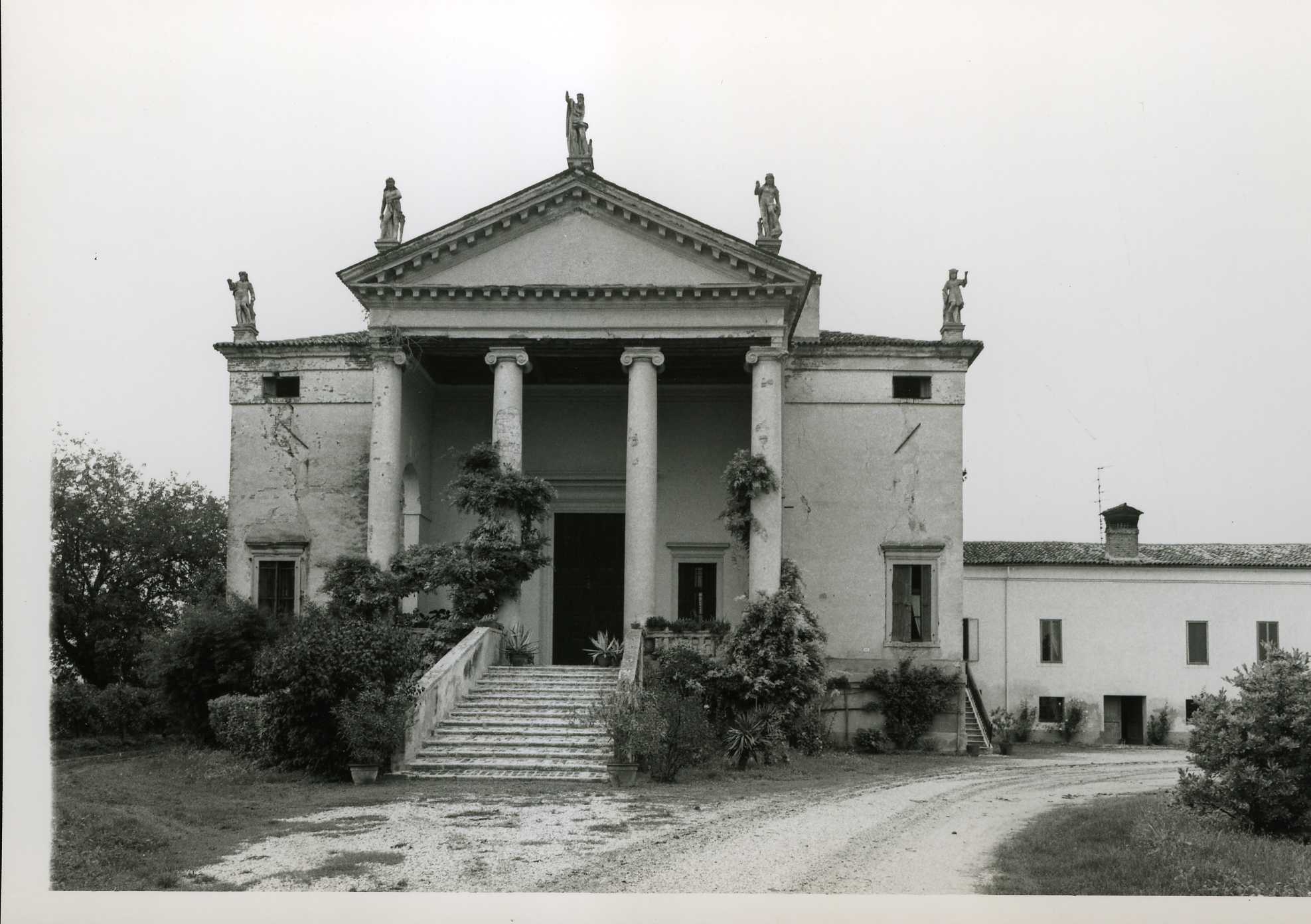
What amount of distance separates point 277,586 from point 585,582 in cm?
730

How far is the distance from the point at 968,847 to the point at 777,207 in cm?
1700

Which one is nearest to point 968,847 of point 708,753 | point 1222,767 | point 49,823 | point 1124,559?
point 1222,767

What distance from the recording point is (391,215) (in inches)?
1142

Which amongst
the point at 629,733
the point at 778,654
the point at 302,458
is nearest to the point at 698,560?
the point at 778,654

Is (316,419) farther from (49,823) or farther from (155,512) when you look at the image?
(49,823)

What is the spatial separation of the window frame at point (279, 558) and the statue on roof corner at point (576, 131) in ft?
36.5

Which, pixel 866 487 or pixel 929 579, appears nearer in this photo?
pixel 929 579

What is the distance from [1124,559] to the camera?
40875mm

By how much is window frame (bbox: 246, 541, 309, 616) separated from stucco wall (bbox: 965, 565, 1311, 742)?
2106 centimetres

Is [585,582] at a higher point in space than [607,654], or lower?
higher

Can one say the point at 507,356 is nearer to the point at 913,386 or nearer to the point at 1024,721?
the point at 913,386

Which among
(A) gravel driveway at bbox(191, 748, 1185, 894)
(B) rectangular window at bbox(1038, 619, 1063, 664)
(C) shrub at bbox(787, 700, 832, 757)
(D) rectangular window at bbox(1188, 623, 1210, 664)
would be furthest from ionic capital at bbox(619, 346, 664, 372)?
(D) rectangular window at bbox(1188, 623, 1210, 664)

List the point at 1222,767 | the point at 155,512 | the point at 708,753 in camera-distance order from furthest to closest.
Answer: the point at 155,512, the point at 708,753, the point at 1222,767

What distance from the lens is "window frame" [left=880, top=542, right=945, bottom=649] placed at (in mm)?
30109
